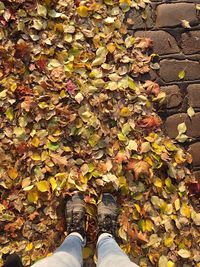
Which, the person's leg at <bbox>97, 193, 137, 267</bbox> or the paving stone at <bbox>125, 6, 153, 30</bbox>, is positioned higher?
the paving stone at <bbox>125, 6, 153, 30</bbox>

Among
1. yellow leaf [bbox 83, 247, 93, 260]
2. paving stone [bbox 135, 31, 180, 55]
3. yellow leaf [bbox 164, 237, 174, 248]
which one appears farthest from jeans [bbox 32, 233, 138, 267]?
paving stone [bbox 135, 31, 180, 55]

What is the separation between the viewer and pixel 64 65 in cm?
276

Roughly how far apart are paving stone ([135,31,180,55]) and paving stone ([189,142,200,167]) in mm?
717

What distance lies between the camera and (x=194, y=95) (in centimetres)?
294

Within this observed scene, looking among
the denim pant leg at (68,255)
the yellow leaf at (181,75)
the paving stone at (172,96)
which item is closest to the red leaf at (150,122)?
the paving stone at (172,96)

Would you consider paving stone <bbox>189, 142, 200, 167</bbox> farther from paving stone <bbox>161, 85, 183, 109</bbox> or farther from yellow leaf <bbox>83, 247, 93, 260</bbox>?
yellow leaf <bbox>83, 247, 93, 260</bbox>

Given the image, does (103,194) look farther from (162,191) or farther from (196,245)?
(196,245)

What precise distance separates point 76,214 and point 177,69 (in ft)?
4.26

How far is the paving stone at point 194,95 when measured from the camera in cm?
293

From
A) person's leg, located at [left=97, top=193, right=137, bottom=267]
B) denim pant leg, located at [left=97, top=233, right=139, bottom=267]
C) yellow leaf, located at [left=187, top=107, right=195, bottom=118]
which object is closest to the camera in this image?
denim pant leg, located at [left=97, top=233, right=139, bottom=267]

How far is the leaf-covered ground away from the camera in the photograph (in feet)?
8.72

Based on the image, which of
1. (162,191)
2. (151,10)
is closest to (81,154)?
(162,191)

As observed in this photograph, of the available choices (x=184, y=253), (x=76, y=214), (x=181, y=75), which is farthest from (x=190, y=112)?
(x=76, y=214)

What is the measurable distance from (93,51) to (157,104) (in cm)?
60
